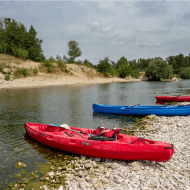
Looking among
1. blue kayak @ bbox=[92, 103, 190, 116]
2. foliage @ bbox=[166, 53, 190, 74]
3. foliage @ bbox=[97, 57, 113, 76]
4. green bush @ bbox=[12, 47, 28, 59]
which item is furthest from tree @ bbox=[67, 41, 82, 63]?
foliage @ bbox=[166, 53, 190, 74]

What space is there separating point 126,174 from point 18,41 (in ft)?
233

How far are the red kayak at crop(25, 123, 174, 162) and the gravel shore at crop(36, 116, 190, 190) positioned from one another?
13.8 inches

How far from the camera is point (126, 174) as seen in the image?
23.2 ft

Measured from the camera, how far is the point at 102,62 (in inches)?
3639

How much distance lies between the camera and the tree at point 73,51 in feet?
271

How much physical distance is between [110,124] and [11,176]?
9.41 meters

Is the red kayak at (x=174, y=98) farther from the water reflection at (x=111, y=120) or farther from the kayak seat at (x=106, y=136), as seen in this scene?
the kayak seat at (x=106, y=136)

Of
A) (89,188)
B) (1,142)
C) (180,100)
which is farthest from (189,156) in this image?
(180,100)

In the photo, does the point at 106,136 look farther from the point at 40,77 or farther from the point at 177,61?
the point at 177,61

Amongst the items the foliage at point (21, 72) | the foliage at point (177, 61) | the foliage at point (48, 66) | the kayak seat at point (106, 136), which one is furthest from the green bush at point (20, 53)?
the foliage at point (177, 61)

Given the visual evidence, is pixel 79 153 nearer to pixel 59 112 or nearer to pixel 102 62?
pixel 59 112

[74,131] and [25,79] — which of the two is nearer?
[74,131]

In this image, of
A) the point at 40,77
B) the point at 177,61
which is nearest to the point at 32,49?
the point at 40,77

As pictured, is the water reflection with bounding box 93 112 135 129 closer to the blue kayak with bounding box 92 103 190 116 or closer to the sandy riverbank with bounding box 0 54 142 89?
the blue kayak with bounding box 92 103 190 116
